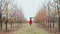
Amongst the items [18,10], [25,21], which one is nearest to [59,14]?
[25,21]

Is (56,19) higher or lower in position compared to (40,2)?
lower

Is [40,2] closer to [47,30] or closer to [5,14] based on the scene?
[47,30]

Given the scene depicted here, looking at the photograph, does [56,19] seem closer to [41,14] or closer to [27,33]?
[41,14]

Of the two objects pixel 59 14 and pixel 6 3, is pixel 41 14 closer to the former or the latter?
pixel 59 14

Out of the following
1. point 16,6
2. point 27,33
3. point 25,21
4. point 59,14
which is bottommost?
point 27,33

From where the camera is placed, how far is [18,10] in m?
2.05

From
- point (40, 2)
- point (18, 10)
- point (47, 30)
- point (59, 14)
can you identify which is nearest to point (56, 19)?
point (59, 14)

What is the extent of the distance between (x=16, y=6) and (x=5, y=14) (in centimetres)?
26

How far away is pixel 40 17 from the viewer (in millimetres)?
2055

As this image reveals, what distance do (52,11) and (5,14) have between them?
885mm

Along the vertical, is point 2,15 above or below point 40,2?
below

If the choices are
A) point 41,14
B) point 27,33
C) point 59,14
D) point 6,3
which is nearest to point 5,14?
point 6,3

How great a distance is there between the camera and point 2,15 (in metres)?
2.05

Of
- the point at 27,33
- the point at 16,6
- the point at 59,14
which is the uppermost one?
Answer: the point at 16,6
